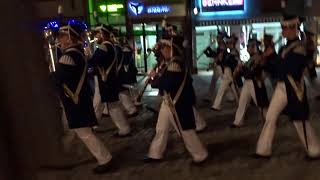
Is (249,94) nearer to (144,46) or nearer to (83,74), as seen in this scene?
(83,74)

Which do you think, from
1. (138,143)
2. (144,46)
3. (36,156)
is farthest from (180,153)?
(144,46)

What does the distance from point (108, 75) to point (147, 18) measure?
42.6ft

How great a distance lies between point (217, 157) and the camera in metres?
7.91

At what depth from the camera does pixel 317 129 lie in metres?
9.45

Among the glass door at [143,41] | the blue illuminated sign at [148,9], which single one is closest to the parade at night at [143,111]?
the glass door at [143,41]

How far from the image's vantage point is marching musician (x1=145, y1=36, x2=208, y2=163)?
738 cm

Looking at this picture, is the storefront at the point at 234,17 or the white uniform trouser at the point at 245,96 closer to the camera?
the white uniform trouser at the point at 245,96

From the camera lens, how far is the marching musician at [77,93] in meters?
7.20

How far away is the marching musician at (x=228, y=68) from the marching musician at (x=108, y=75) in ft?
8.62

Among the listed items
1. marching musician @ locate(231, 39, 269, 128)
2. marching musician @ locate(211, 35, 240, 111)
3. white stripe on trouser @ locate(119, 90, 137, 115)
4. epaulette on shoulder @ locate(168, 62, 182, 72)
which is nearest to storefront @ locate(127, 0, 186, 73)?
A: white stripe on trouser @ locate(119, 90, 137, 115)

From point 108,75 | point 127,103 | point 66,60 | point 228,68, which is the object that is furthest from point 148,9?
point 66,60

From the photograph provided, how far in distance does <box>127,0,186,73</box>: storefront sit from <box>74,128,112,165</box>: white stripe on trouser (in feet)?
47.9

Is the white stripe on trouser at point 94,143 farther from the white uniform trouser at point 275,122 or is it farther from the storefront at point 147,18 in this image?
the storefront at point 147,18

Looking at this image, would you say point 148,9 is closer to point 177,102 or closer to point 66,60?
point 177,102
